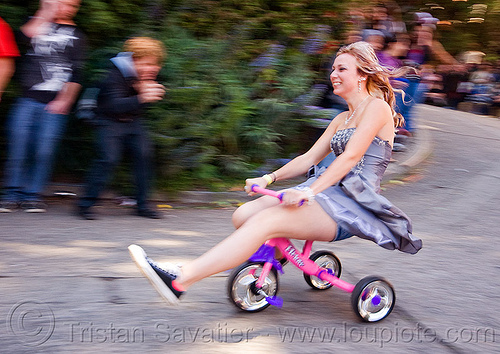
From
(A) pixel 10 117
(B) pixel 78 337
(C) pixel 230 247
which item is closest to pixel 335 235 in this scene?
(C) pixel 230 247

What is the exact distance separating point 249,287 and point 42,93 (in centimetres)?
320

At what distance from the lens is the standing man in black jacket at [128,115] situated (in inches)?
206

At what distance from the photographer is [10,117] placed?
229 inches

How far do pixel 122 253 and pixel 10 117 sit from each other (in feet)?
7.42

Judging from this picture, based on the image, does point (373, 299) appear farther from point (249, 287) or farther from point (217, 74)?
point (217, 74)

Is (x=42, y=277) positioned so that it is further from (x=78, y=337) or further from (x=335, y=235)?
(x=335, y=235)

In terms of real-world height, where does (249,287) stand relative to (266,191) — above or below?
below

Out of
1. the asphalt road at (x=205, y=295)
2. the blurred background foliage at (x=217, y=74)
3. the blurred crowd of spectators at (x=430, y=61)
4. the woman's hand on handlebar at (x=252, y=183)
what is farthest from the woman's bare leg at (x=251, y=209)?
the blurred crowd of spectators at (x=430, y=61)

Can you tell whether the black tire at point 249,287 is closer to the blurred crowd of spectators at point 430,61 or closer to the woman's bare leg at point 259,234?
the woman's bare leg at point 259,234

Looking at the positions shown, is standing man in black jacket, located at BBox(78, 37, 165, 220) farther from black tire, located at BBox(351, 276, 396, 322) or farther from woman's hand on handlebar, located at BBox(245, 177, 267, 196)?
black tire, located at BBox(351, 276, 396, 322)

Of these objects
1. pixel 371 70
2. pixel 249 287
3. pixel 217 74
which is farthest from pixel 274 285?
pixel 217 74

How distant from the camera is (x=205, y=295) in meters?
3.72

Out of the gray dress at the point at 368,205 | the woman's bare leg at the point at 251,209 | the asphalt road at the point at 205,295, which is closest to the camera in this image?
the asphalt road at the point at 205,295

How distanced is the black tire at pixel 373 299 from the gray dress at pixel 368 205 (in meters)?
0.23
